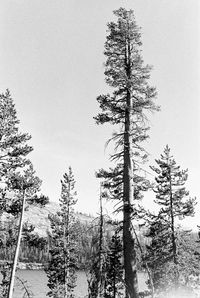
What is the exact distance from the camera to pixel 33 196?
2012 centimetres

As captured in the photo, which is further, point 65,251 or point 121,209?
point 65,251

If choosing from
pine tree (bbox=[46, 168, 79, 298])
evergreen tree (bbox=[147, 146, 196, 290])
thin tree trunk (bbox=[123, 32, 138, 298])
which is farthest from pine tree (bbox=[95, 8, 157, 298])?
pine tree (bbox=[46, 168, 79, 298])

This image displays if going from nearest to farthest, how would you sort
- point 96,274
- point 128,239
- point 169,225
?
point 128,239 → point 96,274 → point 169,225

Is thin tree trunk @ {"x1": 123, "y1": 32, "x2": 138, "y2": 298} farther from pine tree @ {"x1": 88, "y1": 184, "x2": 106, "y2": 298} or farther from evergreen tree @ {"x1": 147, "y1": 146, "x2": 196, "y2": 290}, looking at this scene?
evergreen tree @ {"x1": 147, "y1": 146, "x2": 196, "y2": 290}

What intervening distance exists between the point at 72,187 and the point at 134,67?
77.0 ft

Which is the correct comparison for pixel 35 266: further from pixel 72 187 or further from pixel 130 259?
pixel 130 259

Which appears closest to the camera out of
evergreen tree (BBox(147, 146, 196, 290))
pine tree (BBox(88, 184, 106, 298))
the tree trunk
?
the tree trunk

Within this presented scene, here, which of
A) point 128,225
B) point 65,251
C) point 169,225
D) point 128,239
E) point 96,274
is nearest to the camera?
point 128,239

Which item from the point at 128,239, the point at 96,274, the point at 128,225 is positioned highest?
the point at 128,225

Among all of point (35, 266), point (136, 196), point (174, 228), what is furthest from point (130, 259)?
point (35, 266)

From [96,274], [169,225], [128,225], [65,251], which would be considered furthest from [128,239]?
[65,251]

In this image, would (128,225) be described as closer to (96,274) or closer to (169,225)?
(96,274)

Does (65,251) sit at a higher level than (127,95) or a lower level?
lower

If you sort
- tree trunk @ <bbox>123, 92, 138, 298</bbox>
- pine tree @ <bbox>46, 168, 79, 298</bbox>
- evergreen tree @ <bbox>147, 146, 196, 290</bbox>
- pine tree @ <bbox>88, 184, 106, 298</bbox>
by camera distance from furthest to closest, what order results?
1. pine tree @ <bbox>46, 168, 79, 298</bbox>
2. evergreen tree @ <bbox>147, 146, 196, 290</bbox>
3. pine tree @ <bbox>88, 184, 106, 298</bbox>
4. tree trunk @ <bbox>123, 92, 138, 298</bbox>
